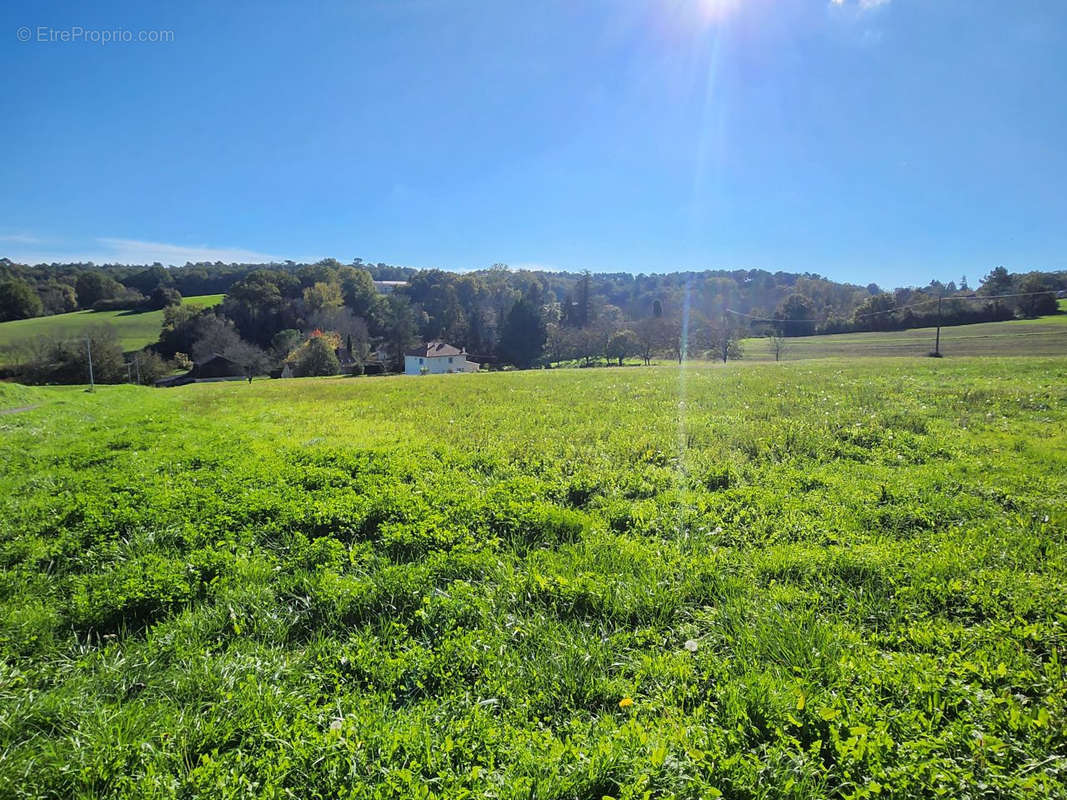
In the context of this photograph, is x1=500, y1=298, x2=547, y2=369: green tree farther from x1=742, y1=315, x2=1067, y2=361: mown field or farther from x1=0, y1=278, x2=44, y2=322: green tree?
x1=0, y1=278, x2=44, y2=322: green tree

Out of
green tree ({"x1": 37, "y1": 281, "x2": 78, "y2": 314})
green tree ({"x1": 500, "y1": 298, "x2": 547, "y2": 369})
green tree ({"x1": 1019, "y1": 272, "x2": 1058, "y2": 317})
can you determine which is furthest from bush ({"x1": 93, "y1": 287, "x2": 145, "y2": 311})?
green tree ({"x1": 1019, "y1": 272, "x2": 1058, "y2": 317})

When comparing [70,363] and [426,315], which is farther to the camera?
[426,315]

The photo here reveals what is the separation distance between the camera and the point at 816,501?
576cm

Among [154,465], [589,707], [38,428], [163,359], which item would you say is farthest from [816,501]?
[163,359]

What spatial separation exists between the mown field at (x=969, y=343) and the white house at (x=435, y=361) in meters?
45.3

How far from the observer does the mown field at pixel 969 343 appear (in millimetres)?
31263

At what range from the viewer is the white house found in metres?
76.1

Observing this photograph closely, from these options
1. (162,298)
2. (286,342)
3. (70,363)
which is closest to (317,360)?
(286,342)

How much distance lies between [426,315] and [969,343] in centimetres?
8881

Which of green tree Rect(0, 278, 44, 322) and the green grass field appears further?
green tree Rect(0, 278, 44, 322)

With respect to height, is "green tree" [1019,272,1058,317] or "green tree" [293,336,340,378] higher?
"green tree" [1019,272,1058,317]

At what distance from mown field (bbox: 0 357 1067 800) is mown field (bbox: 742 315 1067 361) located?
3315 centimetres

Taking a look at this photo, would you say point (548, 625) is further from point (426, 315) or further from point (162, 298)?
point (162, 298)

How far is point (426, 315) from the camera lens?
104062 millimetres
